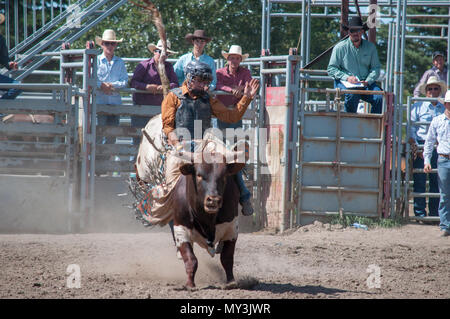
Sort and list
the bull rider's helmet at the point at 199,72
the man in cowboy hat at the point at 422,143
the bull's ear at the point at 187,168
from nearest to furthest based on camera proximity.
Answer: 1. the bull's ear at the point at 187,168
2. the bull rider's helmet at the point at 199,72
3. the man in cowboy hat at the point at 422,143

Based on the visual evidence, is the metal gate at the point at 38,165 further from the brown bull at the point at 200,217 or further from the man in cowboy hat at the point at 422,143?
the man in cowboy hat at the point at 422,143

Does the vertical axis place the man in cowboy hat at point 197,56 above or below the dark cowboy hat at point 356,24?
below

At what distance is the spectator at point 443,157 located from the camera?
33.0 feet

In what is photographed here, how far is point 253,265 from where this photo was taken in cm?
785

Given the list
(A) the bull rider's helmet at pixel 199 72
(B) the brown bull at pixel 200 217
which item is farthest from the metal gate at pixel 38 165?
(B) the brown bull at pixel 200 217

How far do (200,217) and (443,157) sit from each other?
509 cm

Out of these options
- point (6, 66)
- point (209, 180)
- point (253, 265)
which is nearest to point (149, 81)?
point (6, 66)

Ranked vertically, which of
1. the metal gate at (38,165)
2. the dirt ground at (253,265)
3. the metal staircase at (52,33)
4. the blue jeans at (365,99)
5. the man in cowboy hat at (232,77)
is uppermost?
the metal staircase at (52,33)

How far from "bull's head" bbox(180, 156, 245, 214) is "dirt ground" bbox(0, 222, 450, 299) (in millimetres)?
766

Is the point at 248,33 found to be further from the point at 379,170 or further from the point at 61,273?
the point at 61,273

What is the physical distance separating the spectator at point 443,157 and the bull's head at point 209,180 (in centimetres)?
487

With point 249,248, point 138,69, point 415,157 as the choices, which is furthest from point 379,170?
point 138,69

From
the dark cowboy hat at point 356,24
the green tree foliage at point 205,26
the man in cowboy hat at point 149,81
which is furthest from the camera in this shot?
the green tree foliage at point 205,26

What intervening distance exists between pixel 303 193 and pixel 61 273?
4486mm
